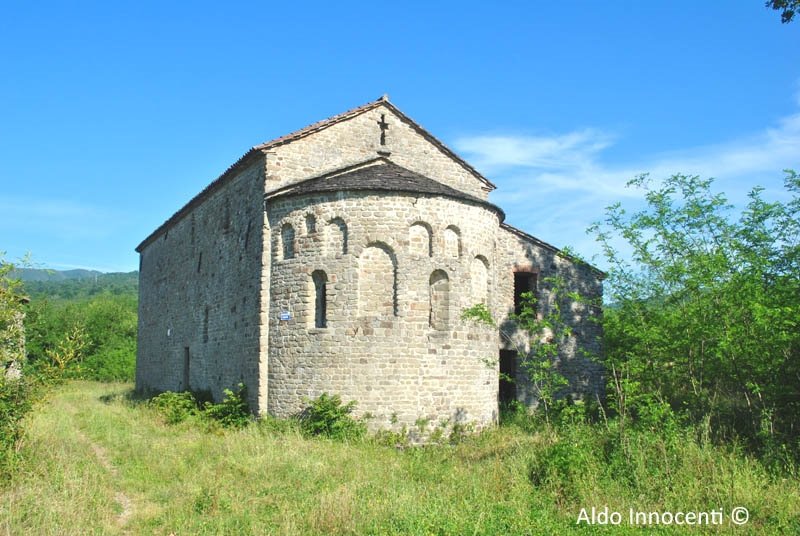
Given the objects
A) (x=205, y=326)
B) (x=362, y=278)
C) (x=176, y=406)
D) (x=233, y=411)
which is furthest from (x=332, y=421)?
(x=205, y=326)

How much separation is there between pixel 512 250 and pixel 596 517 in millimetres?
11624

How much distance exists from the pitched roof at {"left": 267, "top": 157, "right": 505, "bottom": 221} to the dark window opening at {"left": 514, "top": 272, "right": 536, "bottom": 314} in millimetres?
4000

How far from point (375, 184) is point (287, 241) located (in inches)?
108

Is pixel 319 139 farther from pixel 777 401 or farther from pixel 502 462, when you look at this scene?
pixel 777 401

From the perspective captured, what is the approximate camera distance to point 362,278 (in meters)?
14.4

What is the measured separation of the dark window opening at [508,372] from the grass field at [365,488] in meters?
6.01

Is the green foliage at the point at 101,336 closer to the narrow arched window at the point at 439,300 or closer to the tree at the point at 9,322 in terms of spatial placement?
the narrow arched window at the point at 439,300

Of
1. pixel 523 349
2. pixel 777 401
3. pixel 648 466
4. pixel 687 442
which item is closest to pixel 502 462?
pixel 648 466

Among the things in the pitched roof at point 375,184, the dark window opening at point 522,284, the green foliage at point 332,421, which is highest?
the pitched roof at point 375,184

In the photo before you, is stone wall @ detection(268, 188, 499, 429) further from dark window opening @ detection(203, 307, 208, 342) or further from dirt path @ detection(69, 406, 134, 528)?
dark window opening @ detection(203, 307, 208, 342)

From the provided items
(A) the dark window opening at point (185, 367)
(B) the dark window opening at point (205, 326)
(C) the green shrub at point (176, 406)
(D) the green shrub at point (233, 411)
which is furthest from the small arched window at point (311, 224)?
(A) the dark window opening at point (185, 367)

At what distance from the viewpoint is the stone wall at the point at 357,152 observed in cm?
1612

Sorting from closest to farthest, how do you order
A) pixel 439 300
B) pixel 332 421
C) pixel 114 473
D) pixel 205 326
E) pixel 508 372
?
pixel 114 473
pixel 332 421
pixel 439 300
pixel 508 372
pixel 205 326

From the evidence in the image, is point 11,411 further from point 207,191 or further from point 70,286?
point 70,286
